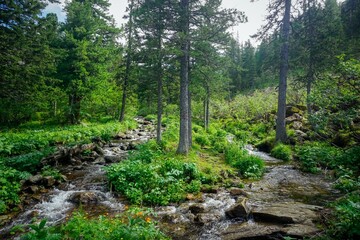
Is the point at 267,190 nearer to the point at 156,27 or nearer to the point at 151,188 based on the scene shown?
the point at 151,188

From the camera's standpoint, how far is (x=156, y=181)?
833 cm

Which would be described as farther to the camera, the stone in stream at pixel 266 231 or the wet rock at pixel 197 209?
the wet rock at pixel 197 209

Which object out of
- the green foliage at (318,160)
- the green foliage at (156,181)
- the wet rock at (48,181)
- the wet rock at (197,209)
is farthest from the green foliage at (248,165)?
the wet rock at (48,181)

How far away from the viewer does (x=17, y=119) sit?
854 inches

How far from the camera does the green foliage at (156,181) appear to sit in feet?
25.1

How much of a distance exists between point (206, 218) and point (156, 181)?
102 inches

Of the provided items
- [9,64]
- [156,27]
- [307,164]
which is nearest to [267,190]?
[307,164]

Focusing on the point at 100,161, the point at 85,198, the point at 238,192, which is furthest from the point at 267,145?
the point at 85,198

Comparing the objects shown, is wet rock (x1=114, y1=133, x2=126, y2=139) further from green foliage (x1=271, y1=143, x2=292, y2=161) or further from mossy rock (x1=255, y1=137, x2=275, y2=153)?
green foliage (x1=271, y1=143, x2=292, y2=161)

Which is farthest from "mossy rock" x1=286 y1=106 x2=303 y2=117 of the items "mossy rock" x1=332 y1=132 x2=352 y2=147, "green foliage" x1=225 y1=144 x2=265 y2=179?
"green foliage" x1=225 y1=144 x2=265 y2=179

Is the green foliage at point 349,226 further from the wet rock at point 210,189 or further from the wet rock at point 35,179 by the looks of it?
the wet rock at point 35,179

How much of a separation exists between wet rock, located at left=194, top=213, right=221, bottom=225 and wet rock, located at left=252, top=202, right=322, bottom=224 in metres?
1.02

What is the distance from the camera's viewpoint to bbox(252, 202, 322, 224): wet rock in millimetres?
5399

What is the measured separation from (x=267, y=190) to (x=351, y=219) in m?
4.54
